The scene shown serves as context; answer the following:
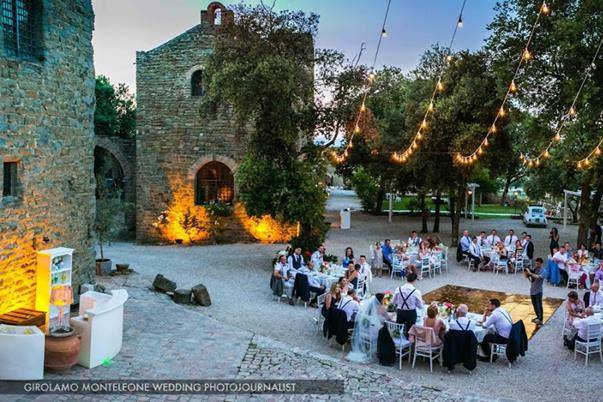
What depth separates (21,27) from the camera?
949cm

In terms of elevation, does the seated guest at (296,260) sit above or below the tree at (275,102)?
below

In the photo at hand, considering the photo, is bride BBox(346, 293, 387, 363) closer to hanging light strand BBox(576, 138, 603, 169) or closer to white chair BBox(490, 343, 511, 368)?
white chair BBox(490, 343, 511, 368)

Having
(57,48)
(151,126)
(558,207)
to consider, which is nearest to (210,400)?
(57,48)

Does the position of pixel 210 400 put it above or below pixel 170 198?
below

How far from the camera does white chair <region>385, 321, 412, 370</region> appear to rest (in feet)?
29.9

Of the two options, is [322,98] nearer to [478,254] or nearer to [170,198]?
[478,254]

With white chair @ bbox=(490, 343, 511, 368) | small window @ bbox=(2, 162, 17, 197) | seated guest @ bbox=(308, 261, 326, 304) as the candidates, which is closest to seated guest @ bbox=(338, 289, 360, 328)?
white chair @ bbox=(490, 343, 511, 368)

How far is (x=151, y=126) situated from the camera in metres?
21.5

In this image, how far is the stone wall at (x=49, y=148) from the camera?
29.3ft

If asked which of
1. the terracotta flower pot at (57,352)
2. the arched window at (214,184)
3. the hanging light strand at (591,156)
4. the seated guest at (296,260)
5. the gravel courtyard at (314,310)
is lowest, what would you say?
the gravel courtyard at (314,310)

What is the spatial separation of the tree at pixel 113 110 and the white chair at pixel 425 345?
26338 mm

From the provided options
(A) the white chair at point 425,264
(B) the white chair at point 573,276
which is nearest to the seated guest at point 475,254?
(A) the white chair at point 425,264

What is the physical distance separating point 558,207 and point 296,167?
84.3 ft

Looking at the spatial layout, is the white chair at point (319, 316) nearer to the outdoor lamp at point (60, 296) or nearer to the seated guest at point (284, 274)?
the seated guest at point (284, 274)
